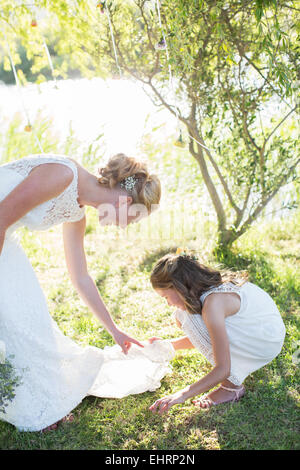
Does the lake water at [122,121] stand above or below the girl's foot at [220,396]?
above

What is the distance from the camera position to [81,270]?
2203 millimetres

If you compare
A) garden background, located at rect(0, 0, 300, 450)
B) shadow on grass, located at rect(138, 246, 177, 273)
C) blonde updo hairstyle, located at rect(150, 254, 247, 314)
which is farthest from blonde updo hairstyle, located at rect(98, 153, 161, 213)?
shadow on grass, located at rect(138, 246, 177, 273)

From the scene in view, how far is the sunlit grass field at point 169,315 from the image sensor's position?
1887 millimetres

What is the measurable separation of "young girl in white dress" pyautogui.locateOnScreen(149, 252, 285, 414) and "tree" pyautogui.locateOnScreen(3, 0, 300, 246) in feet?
4.58

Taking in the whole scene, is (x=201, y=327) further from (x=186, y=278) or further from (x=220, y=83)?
(x=220, y=83)

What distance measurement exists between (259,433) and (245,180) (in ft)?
6.90

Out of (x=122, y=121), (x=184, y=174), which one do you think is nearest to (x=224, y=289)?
(x=184, y=174)

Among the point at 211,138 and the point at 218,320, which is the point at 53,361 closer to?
the point at 218,320

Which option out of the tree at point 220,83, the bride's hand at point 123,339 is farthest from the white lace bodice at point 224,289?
the tree at point 220,83

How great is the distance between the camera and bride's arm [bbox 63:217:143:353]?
216cm

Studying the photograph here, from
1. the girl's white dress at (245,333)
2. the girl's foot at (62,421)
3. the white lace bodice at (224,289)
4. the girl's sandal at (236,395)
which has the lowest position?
the girl's sandal at (236,395)

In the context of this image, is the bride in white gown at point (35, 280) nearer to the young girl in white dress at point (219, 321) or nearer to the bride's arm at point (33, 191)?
the bride's arm at point (33, 191)

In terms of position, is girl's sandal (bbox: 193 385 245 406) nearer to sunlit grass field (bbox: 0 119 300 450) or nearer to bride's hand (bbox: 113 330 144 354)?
sunlit grass field (bbox: 0 119 300 450)

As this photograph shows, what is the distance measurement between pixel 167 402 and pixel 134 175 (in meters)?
0.99
